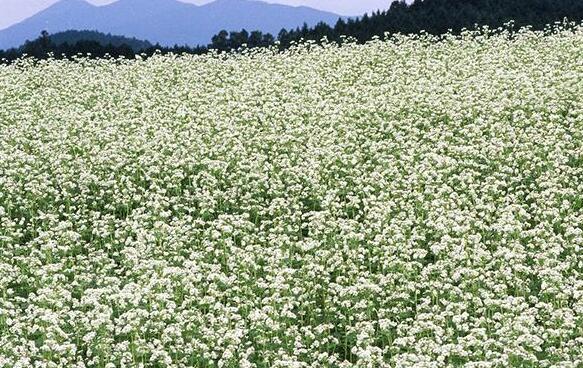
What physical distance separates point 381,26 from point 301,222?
78.7 feet

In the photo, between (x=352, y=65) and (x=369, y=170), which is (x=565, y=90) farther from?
(x=352, y=65)

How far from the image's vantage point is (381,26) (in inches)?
1540

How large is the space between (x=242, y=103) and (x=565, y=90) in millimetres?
8594

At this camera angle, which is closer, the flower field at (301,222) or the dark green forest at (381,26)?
the flower field at (301,222)

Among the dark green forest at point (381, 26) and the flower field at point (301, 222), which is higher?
the dark green forest at point (381, 26)

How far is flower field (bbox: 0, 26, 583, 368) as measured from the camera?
468 inches

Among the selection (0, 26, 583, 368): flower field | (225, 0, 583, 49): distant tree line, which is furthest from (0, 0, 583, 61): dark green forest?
(0, 26, 583, 368): flower field

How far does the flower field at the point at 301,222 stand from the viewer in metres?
11.9

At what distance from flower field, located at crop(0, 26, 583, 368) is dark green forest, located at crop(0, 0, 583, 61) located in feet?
36.6

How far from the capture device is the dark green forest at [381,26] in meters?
38.7

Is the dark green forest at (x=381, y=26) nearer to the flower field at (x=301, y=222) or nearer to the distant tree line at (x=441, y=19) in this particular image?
the distant tree line at (x=441, y=19)

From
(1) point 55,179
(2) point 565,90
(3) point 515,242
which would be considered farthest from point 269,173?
(2) point 565,90

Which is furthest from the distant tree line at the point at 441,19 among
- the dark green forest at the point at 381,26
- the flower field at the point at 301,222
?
the flower field at the point at 301,222

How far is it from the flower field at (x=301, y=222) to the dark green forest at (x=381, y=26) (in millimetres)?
11154
